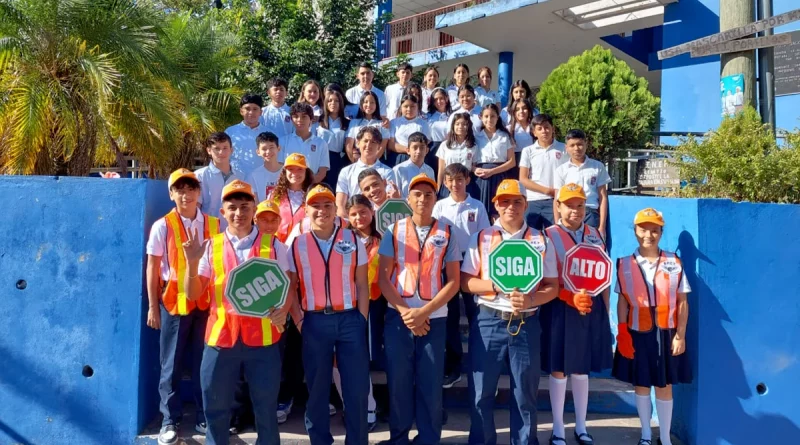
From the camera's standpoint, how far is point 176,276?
13.9 feet

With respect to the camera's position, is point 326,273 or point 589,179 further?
point 589,179

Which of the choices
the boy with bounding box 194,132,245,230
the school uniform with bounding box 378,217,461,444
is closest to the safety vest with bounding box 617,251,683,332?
the school uniform with bounding box 378,217,461,444

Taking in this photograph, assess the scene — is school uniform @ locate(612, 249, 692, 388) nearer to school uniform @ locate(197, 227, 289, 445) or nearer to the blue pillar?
school uniform @ locate(197, 227, 289, 445)

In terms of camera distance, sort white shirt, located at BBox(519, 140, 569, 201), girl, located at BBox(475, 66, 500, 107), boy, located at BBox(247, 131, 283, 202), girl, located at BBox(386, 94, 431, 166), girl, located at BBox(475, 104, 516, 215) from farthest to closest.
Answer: girl, located at BBox(475, 66, 500, 107)
girl, located at BBox(386, 94, 431, 166)
girl, located at BBox(475, 104, 516, 215)
white shirt, located at BBox(519, 140, 569, 201)
boy, located at BBox(247, 131, 283, 202)

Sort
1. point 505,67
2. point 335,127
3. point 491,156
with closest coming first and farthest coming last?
point 491,156 → point 335,127 → point 505,67

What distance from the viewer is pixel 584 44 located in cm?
1333

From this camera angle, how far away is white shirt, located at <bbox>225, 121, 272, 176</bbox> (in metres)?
5.95

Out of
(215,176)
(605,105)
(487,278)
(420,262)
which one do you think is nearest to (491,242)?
(487,278)

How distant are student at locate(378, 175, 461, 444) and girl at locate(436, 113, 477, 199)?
1.89m

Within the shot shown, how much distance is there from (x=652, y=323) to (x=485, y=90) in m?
4.69

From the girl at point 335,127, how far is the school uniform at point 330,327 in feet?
9.11

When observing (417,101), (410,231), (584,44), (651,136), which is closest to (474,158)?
(417,101)

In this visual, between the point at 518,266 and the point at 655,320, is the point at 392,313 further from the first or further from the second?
the point at 655,320

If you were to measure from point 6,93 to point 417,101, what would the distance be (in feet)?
16.7
